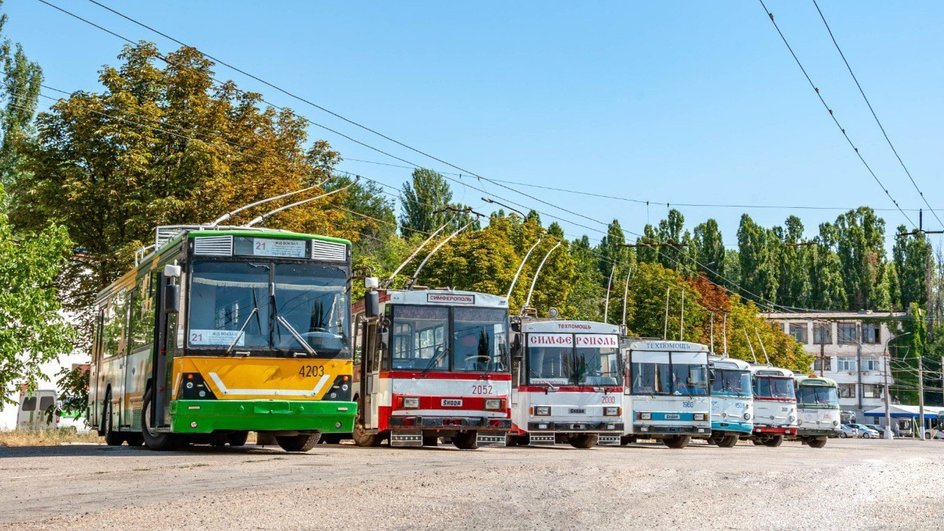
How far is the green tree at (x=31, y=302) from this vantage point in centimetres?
2923

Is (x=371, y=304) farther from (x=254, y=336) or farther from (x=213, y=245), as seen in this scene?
(x=213, y=245)

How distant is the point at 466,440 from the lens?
2658cm

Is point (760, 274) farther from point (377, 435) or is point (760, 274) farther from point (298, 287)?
point (298, 287)

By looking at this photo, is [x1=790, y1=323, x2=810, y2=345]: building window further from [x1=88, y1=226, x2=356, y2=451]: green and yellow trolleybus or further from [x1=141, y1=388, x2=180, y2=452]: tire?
[x1=88, y1=226, x2=356, y2=451]: green and yellow trolleybus

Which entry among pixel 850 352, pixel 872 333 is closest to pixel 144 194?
pixel 872 333

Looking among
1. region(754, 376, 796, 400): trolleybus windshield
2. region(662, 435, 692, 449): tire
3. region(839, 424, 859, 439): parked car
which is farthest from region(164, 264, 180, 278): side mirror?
region(839, 424, 859, 439): parked car

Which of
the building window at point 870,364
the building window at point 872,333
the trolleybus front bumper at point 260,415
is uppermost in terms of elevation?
the building window at point 872,333

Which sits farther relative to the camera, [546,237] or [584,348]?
[546,237]

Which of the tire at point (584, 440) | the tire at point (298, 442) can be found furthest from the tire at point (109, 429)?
the tire at point (584, 440)

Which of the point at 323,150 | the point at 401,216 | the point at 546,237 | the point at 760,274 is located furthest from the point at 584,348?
the point at 760,274

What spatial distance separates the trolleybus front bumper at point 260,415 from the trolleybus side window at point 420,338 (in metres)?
5.73

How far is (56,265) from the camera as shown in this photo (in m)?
30.4

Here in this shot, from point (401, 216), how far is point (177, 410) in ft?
280

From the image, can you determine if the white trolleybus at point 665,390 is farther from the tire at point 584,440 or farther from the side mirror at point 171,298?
the side mirror at point 171,298
